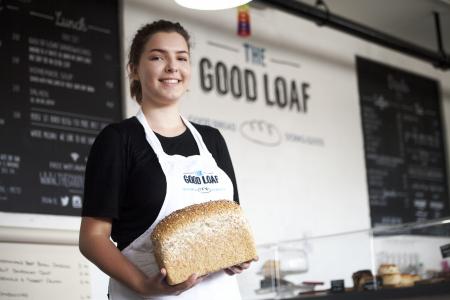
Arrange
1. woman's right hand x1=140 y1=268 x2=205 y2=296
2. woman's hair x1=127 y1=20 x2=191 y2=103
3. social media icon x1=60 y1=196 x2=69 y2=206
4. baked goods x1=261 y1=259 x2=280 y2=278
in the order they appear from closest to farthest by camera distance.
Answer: woman's right hand x1=140 y1=268 x2=205 y2=296
woman's hair x1=127 y1=20 x2=191 y2=103
social media icon x1=60 y1=196 x2=69 y2=206
baked goods x1=261 y1=259 x2=280 y2=278

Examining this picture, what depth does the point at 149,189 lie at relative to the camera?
140cm

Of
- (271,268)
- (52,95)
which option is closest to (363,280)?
(271,268)

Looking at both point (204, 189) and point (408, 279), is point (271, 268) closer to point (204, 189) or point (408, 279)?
point (408, 279)

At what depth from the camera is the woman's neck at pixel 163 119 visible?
1505mm

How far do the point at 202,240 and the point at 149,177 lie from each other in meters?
0.16

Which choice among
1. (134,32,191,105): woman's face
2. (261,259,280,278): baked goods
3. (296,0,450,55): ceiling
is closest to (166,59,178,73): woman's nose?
(134,32,191,105): woman's face

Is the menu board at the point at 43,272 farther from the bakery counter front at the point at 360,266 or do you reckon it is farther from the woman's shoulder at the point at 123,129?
the woman's shoulder at the point at 123,129

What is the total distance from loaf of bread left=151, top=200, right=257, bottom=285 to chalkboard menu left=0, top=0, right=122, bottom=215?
157 cm

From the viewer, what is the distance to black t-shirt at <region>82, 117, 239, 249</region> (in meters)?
1.37

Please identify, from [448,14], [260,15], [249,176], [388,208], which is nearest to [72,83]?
[249,176]

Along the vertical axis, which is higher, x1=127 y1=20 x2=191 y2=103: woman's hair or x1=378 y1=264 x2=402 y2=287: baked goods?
x1=127 y1=20 x2=191 y2=103: woman's hair

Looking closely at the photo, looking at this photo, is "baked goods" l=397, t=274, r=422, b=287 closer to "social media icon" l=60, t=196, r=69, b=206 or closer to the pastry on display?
the pastry on display

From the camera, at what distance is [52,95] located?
2984 millimetres

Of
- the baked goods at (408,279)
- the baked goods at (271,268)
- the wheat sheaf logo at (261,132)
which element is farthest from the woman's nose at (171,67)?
the wheat sheaf logo at (261,132)
